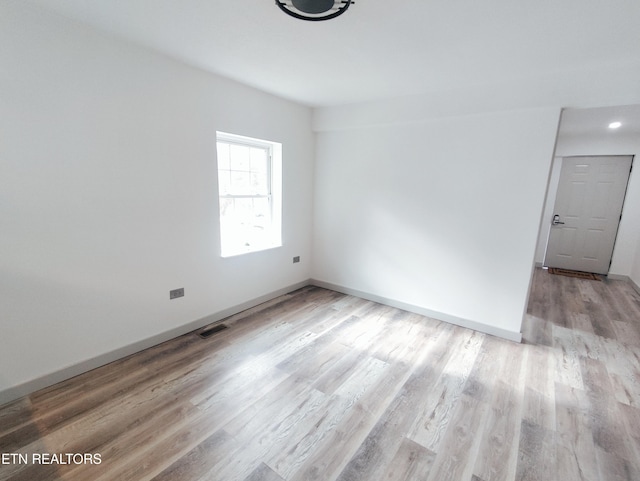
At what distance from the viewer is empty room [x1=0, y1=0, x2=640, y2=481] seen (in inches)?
66.1

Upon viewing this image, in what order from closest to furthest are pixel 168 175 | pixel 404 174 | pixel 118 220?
pixel 118 220 → pixel 168 175 → pixel 404 174

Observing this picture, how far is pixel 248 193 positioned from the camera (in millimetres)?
3479

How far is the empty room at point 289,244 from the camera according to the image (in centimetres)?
168

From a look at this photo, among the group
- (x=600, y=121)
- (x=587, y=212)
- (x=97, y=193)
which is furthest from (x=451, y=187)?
(x=587, y=212)

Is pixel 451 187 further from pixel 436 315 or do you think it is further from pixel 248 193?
pixel 248 193

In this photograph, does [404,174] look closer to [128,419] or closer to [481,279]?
[481,279]

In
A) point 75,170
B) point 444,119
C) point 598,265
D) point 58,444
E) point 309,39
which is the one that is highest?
point 309,39

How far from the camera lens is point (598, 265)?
5.29 meters

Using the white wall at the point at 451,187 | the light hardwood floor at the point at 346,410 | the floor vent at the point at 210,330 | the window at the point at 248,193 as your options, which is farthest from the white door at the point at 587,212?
the floor vent at the point at 210,330

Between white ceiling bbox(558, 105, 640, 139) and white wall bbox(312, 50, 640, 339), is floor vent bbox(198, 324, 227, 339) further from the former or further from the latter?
white ceiling bbox(558, 105, 640, 139)

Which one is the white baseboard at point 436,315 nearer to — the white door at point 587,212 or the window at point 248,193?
the window at point 248,193

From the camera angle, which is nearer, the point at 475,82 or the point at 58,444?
the point at 58,444

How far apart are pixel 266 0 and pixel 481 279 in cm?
309

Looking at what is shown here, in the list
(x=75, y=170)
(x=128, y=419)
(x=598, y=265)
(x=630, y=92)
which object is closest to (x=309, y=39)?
(x=75, y=170)
